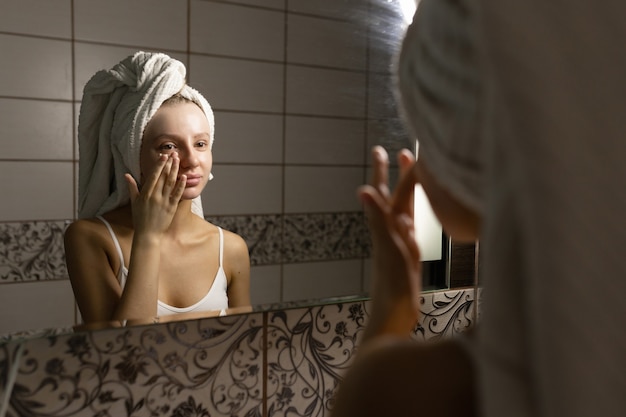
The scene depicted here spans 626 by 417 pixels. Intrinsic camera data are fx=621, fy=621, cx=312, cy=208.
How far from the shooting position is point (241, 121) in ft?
2.21

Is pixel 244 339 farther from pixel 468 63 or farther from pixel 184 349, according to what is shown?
pixel 468 63

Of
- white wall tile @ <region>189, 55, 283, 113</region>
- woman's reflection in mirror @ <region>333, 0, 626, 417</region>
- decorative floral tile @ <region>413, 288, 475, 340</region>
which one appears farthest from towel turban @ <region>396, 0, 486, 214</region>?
decorative floral tile @ <region>413, 288, 475, 340</region>

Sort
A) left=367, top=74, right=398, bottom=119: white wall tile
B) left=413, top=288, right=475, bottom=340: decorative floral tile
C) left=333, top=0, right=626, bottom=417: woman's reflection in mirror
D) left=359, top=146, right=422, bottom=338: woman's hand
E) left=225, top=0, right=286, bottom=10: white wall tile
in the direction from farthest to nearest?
left=413, top=288, right=475, bottom=340: decorative floral tile → left=367, top=74, right=398, bottom=119: white wall tile → left=225, top=0, right=286, bottom=10: white wall tile → left=359, top=146, right=422, bottom=338: woman's hand → left=333, top=0, right=626, bottom=417: woman's reflection in mirror

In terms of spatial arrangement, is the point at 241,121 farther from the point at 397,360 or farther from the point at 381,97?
the point at 397,360

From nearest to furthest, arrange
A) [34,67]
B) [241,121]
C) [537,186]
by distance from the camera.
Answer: [537,186], [34,67], [241,121]

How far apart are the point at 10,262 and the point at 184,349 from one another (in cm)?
20

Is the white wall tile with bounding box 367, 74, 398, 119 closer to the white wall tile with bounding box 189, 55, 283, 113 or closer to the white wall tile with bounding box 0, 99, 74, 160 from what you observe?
the white wall tile with bounding box 189, 55, 283, 113

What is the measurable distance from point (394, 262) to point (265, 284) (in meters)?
0.30

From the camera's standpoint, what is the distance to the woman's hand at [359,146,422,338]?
43 cm

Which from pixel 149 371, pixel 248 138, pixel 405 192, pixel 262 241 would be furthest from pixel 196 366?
→ pixel 405 192

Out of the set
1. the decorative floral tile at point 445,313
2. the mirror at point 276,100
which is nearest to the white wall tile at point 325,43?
the mirror at point 276,100

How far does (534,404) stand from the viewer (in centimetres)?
30

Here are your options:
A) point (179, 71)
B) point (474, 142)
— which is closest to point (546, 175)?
point (474, 142)

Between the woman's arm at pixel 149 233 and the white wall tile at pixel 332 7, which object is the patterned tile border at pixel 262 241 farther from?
the white wall tile at pixel 332 7
